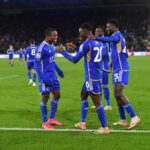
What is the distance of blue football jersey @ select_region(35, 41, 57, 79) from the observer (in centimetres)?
1008

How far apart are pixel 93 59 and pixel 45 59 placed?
1.34 meters

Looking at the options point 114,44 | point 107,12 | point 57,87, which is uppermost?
point 107,12

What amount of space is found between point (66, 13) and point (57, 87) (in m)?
55.9

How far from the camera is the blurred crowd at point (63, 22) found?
62.8 metres

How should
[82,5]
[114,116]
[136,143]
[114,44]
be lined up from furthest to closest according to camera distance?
[82,5] → [114,116] → [114,44] → [136,143]

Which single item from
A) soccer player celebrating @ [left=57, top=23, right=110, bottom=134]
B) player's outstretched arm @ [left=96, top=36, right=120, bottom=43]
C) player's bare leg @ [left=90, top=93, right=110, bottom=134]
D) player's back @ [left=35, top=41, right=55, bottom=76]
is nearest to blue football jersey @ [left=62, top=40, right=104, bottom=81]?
soccer player celebrating @ [left=57, top=23, right=110, bottom=134]

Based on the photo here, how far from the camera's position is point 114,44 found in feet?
32.6

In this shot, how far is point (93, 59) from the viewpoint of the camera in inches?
368

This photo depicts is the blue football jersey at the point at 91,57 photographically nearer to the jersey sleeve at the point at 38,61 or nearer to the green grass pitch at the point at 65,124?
the jersey sleeve at the point at 38,61

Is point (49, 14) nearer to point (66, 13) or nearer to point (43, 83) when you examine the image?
point (66, 13)

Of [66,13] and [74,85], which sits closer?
[74,85]

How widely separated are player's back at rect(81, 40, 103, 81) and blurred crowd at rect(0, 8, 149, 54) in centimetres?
5255

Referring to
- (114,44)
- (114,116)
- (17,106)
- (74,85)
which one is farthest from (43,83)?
(74,85)

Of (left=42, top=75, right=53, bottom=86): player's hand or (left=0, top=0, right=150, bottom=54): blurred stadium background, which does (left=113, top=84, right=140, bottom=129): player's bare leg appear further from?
(left=0, top=0, right=150, bottom=54): blurred stadium background
